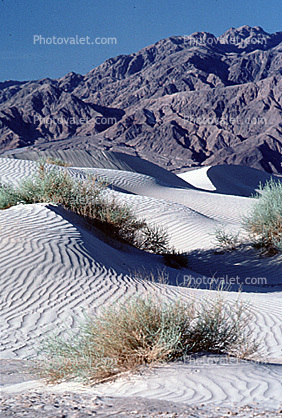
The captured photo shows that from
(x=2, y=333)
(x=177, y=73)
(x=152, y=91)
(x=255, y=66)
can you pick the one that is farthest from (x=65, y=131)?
(x=2, y=333)

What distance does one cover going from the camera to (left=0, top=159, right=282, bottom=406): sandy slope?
11.1 feet

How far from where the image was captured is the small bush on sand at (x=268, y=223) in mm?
11383

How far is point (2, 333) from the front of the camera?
556 cm

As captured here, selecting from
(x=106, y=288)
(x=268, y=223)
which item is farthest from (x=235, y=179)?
(x=106, y=288)

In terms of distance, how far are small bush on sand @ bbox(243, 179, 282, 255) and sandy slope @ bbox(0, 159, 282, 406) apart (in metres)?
0.40

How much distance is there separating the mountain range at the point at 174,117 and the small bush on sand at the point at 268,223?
7023 cm

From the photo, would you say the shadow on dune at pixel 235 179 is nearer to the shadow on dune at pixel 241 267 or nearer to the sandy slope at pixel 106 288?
the shadow on dune at pixel 241 267

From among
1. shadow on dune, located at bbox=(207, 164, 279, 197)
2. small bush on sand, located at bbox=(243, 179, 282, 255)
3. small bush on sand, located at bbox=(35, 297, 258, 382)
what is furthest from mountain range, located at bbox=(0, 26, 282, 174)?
small bush on sand, located at bbox=(35, 297, 258, 382)

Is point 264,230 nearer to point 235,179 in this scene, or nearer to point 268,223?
point 268,223

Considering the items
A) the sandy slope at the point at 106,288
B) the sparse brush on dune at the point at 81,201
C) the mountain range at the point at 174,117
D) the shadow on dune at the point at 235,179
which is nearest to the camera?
the sandy slope at the point at 106,288

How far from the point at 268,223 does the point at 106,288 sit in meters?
5.80

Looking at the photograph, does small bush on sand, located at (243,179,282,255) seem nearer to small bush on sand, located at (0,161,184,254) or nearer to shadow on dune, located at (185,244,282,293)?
shadow on dune, located at (185,244,282,293)

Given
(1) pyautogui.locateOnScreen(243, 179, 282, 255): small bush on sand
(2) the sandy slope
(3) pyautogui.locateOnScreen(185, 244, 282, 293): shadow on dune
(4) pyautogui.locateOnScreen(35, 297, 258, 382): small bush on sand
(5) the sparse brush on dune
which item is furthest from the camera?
(1) pyautogui.locateOnScreen(243, 179, 282, 255): small bush on sand

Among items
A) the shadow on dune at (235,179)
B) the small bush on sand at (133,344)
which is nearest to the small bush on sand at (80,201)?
the small bush on sand at (133,344)
